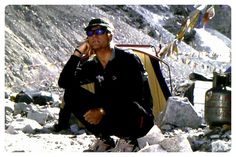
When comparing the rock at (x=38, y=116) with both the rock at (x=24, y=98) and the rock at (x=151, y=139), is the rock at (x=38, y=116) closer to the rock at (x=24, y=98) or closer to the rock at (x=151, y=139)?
the rock at (x=24, y=98)

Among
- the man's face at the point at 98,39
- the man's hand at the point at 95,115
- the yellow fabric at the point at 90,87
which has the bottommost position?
the man's hand at the point at 95,115

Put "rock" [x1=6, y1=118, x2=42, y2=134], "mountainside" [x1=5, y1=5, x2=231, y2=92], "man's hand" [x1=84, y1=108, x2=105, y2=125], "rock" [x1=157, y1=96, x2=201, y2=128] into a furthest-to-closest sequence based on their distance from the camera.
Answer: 1. "mountainside" [x1=5, y1=5, x2=231, y2=92]
2. "rock" [x1=157, y1=96, x2=201, y2=128]
3. "rock" [x1=6, y1=118, x2=42, y2=134]
4. "man's hand" [x1=84, y1=108, x2=105, y2=125]

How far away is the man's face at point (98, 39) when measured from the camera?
11.7ft

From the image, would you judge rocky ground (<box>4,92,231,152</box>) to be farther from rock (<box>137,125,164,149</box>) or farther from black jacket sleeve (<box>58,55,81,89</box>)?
black jacket sleeve (<box>58,55,81,89</box>)

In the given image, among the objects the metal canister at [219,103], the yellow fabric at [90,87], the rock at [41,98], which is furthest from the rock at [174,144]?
the rock at [41,98]

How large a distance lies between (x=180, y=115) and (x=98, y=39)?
212 cm

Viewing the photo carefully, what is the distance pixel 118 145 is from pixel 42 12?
1004 centimetres

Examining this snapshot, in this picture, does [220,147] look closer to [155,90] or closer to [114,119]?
[114,119]

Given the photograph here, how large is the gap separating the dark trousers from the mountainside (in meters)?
5.25

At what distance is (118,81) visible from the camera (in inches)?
142

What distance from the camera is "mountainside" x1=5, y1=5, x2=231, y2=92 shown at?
1010 cm

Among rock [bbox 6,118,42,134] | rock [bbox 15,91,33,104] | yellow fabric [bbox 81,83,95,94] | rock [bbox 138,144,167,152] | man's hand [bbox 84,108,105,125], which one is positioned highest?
yellow fabric [bbox 81,83,95,94]

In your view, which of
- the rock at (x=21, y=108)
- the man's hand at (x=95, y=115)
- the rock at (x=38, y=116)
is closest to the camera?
the man's hand at (x=95, y=115)

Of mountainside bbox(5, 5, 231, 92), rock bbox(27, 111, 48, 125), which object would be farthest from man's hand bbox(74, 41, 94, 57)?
mountainside bbox(5, 5, 231, 92)
